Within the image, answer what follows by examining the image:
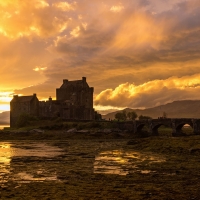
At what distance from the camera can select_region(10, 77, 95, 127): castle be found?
105 metres

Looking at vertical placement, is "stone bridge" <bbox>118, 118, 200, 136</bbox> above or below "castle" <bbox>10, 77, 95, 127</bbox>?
below

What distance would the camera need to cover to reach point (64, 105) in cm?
10662

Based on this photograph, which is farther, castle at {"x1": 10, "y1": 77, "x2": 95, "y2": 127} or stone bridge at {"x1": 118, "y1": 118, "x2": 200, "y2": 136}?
castle at {"x1": 10, "y1": 77, "x2": 95, "y2": 127}

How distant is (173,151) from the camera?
120 feet

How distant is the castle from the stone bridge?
61.6ft

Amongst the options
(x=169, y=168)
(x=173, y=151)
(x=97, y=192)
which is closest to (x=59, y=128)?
(x=173, y=151)

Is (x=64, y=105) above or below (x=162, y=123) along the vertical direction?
above

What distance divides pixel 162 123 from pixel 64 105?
37.0m

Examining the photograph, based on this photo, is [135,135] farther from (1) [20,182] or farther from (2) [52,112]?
A: (1) [20,182]

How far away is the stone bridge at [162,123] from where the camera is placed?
74375 mm

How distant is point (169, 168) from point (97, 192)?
9.94 m

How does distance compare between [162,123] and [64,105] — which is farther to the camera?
[64,105]

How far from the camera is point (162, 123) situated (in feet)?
273

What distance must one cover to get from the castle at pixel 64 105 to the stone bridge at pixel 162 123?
18.8 m
